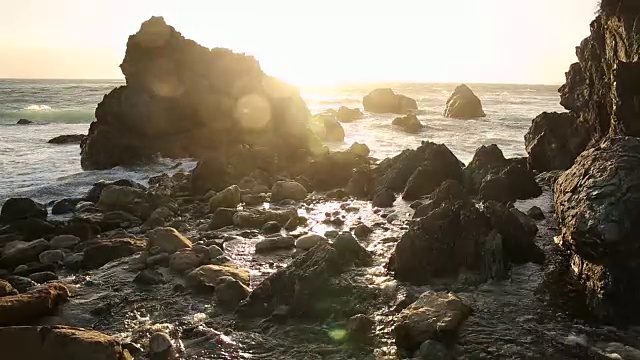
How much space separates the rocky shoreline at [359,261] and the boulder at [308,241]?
31 mm

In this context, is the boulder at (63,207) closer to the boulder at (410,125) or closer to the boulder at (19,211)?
the boulder at (19,211)

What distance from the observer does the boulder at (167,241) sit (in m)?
10.5

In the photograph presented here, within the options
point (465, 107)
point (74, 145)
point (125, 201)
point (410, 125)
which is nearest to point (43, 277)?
point (125, 201)

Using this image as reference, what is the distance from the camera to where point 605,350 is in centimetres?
610

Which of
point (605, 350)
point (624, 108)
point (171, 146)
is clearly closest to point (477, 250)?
point (605, 350)

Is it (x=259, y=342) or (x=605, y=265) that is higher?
(x=605, y=265)

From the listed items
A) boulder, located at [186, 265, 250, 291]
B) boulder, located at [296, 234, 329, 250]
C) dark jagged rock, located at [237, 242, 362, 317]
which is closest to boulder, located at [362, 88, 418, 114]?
boulder, located at [296, 234, 329, 250]

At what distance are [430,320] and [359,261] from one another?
316cm

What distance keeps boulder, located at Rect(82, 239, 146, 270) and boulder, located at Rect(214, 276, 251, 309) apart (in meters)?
3.53

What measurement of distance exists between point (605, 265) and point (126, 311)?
7.37m

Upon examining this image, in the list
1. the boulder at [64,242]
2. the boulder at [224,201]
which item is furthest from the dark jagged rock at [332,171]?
the boulder at [64,242]

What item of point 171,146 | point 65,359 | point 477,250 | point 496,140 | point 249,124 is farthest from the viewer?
point 496,140

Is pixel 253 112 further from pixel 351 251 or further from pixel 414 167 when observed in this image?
pixel 351 251

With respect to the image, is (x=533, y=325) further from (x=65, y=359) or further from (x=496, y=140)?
(x=496, y=140)
